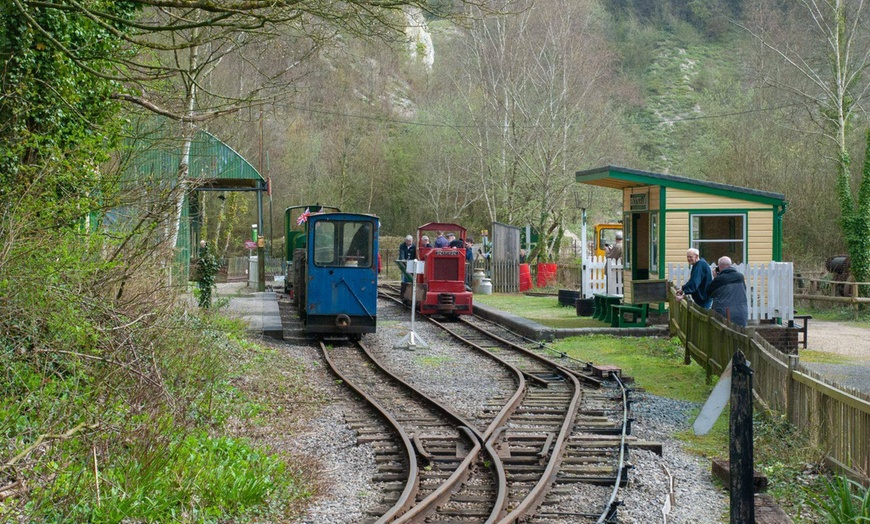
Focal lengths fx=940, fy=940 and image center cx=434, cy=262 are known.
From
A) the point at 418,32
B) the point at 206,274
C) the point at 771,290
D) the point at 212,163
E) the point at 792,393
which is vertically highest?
the point at 418,32

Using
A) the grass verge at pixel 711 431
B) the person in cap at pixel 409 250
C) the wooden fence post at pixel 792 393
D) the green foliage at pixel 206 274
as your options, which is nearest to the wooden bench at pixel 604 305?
the grass verge at pixel 711 431

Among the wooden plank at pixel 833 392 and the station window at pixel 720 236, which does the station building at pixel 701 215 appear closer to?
the station window at pixel 720 236

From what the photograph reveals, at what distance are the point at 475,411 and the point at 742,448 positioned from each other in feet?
19.9

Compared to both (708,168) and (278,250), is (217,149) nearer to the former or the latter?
(708,168)

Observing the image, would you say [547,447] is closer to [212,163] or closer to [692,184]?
[692,184]

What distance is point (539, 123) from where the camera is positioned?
3678 centimetres

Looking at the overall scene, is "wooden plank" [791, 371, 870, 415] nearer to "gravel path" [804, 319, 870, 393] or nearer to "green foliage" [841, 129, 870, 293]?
"gravel path" [804, 319, 870, 393]

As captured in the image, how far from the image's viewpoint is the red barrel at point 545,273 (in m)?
36.2

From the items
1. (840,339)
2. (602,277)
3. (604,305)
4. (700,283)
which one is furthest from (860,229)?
(700,283)

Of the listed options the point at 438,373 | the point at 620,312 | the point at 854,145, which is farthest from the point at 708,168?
the point at 438,373

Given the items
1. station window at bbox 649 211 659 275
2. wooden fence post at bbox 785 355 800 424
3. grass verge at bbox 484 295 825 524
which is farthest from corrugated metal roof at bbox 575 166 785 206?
wooden fence post at bbox 785 355 800 424

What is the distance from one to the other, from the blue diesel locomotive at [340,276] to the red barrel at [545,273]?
18349 millimetres

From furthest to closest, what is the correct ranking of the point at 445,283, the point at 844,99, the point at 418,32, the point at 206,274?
the point at 418,32, the point at 844,99, the point at 445,283, the point at 206,274

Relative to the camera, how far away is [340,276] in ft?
60.0
